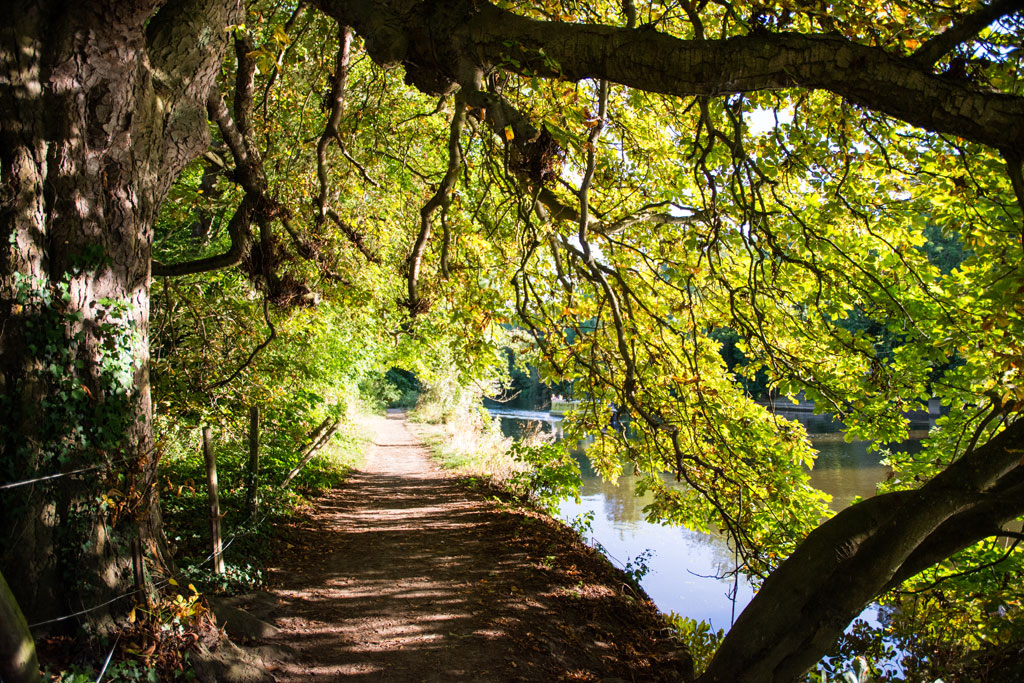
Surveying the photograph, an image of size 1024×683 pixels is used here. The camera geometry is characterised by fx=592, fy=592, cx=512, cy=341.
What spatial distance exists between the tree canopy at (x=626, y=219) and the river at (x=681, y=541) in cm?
271

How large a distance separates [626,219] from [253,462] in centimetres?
534

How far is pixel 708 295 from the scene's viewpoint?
612cm

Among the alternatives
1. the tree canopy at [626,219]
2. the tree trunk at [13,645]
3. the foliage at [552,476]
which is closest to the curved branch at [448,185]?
the tree canopy at [626,219]

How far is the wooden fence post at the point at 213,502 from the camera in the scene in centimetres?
527

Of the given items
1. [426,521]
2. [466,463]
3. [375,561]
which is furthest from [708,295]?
[466,463]

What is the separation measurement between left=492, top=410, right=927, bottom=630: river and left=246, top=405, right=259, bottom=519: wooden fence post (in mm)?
5154

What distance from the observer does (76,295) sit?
3.41 metres

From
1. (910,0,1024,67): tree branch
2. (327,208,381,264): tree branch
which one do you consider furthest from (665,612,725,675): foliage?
(327,208,381,264): tree branch

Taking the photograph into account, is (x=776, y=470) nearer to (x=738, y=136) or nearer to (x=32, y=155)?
(x=738, y=136)

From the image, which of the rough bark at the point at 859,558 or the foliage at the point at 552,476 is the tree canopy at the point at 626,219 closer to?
the rough bark at the point at 859,558

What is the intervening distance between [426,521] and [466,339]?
4.39m

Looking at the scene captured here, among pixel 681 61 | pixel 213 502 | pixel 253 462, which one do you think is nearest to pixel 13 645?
pixel 213 502

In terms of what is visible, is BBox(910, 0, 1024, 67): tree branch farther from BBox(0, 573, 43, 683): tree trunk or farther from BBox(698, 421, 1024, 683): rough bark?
BBox(0, 573, 43, 683): tree trunk

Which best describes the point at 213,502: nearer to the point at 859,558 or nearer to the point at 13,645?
the point at 13,645
